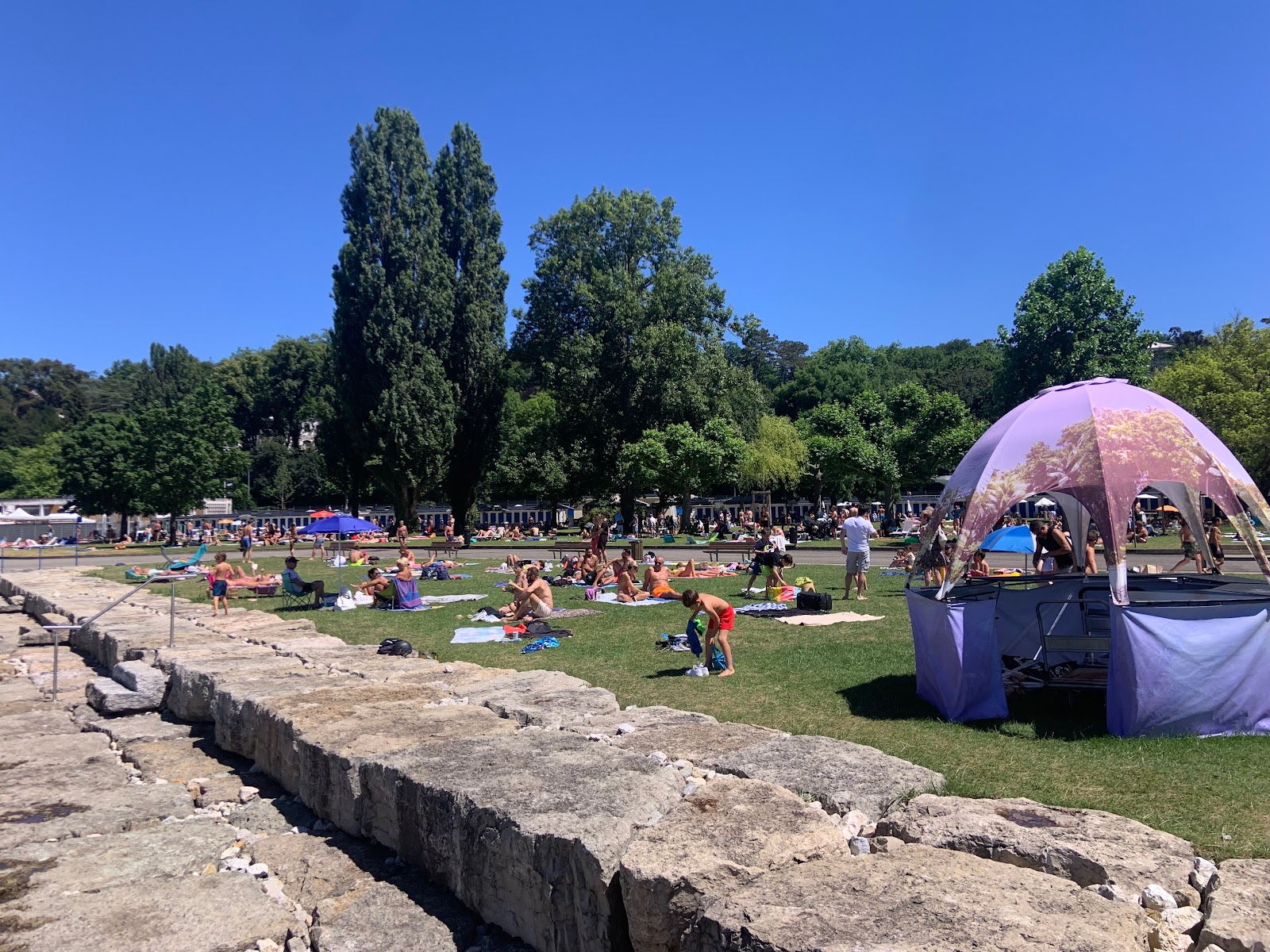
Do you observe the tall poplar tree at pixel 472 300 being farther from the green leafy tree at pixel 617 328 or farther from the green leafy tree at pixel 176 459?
the green leafy tree at pixel 176 459

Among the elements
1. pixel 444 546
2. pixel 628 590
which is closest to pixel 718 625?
pixel 628 590

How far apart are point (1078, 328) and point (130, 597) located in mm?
43030

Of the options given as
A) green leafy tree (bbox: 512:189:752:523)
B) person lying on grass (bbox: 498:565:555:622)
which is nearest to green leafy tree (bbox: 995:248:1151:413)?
green leafy tree (bbox: 512:189:752:523)

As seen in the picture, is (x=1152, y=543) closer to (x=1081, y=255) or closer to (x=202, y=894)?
(x=1081, y=255)

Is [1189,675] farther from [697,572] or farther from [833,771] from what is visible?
[697,572]

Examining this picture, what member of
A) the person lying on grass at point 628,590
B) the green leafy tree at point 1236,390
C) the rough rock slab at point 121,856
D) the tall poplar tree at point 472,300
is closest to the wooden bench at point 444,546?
the tall poplar tree at point 472,300

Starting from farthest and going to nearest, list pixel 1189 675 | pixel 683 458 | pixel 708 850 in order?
pixel 683 458 → pixel 1189 675 → pixel 708 850

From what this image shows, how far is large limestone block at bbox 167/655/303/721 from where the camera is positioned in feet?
27.6

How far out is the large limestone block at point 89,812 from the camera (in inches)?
219

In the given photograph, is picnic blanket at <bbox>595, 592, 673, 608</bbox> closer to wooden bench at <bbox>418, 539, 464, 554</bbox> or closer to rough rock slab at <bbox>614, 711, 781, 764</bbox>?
rough rock slab at <bbox>614, 711, 781, 764</bbox>

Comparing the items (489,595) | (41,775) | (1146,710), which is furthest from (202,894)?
(489,595)

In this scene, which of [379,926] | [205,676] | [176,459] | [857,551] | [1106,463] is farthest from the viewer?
[176,459]

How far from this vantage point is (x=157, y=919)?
4215 millimetres

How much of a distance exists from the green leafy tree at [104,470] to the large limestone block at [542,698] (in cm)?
4426
